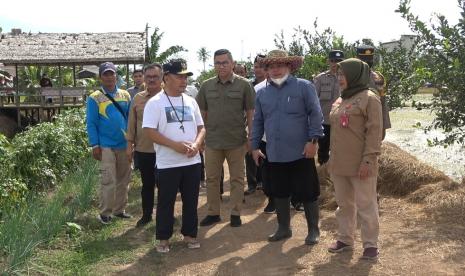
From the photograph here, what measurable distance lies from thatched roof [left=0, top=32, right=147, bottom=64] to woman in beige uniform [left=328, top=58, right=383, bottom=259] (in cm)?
1898

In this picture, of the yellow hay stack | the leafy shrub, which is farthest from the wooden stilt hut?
the yellow hay stack

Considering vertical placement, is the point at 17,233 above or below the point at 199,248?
above

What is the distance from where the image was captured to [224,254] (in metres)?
4.83

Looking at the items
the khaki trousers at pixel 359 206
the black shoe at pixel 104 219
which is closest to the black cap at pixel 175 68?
the khaki trousers at pixel 359 206

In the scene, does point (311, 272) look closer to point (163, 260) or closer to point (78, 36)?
point (163, 260)

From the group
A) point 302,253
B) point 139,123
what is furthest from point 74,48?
point 302,253

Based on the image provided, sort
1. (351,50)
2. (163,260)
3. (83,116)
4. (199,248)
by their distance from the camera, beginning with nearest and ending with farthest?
(163,260)
(199,248)
(351,50)
(83,116)

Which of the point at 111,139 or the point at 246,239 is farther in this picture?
the point at 111,139

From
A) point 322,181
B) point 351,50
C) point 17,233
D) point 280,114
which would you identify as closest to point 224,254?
point 280,114

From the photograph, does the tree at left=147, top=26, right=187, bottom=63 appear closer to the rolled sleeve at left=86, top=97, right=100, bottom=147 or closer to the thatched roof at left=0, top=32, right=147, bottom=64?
the thatched roof at left=0, top=32, right=147, bottom=64

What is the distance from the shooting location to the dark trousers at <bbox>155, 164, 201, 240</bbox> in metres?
4.71

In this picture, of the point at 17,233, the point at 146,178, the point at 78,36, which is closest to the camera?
the point at 17,233

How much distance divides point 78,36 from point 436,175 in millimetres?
21097

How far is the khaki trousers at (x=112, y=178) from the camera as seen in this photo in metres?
5.87
